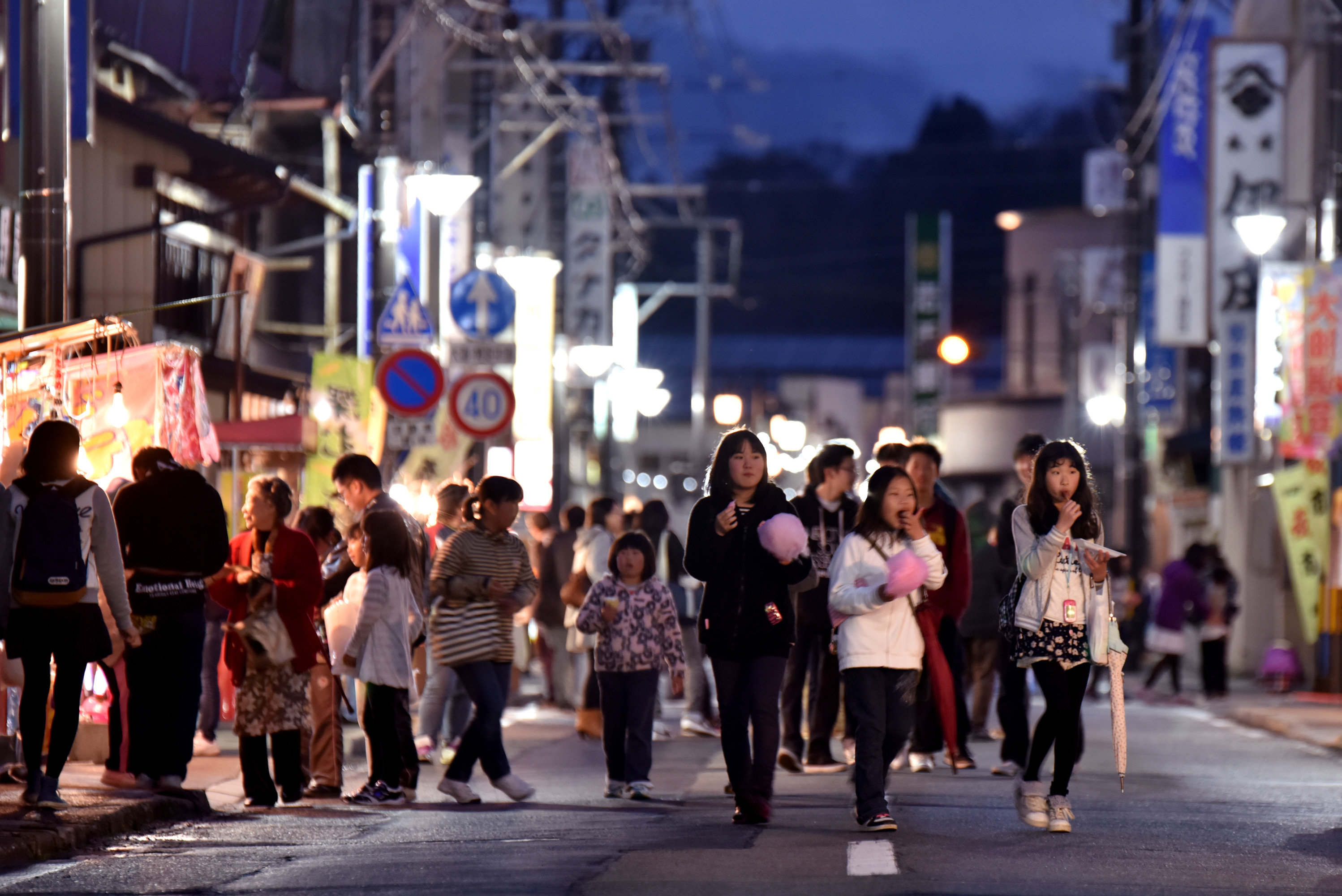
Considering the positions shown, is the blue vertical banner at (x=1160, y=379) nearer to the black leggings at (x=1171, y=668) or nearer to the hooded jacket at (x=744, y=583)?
the black leggings at (x=1171, y=668)

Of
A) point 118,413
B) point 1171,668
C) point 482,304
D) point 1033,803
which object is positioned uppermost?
point 482,304

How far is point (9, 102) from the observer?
12.5m

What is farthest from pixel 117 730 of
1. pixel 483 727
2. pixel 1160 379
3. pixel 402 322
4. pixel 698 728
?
pixel 1160 379

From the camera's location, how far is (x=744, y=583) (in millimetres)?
9508

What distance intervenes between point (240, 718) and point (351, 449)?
28.1ft

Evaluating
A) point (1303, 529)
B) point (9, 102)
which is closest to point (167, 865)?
point (9, 102)

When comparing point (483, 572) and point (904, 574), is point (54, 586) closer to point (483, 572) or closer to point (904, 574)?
point (483, 572)

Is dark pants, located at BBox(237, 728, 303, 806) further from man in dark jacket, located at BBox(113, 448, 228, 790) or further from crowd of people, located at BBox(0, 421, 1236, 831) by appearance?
man in dark jacket, located at BBox(113, 448, 228, 790)

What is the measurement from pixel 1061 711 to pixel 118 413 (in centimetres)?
600

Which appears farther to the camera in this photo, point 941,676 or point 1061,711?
point 941,676

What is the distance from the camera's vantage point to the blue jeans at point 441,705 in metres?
13.5

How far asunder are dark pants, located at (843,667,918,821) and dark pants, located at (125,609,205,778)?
3388 millimetres

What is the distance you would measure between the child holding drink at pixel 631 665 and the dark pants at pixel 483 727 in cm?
54

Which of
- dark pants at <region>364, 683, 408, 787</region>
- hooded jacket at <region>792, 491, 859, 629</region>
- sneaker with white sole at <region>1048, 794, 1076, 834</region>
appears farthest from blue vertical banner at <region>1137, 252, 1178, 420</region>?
sneaker with white sole at <region>1048, 794, 1076, 834</region>
